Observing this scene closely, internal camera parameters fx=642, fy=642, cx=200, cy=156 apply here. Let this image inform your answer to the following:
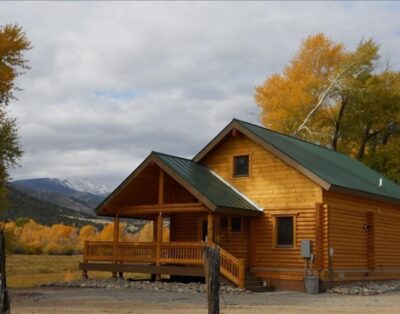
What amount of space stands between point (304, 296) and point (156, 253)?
6.50 metres

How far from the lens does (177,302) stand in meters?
18.9

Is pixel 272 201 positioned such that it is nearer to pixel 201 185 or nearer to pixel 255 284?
pixel 201 185

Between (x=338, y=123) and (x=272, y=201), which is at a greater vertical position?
(x=338, y=123)

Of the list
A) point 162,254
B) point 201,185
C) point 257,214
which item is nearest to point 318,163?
point 257,214

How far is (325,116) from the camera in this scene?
4816cm

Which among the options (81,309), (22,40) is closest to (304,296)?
(81,309)

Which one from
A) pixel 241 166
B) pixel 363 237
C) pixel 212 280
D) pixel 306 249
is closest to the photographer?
pixel 212 280

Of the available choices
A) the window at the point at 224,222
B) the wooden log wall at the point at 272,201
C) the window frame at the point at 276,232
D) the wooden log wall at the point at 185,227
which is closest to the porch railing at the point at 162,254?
the wooden log wall at the point at 272,201

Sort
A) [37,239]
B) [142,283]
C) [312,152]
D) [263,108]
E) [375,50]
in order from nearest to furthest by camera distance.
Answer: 1. [142,283]
2. [312,152]
3. [375,50]
4. [263,108]
5. [37,239]

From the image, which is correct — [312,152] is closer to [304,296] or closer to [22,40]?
[304,296]

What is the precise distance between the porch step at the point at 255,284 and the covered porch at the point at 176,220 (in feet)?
2.38

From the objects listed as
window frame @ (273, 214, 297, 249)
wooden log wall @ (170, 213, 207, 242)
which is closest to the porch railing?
window frame @ (273, 214, 297, 249)

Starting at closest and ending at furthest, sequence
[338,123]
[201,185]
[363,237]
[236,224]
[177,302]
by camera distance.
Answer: [177,302], [201,185], [363,237], [236,224], [338,123]

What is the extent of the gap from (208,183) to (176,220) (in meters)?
3.81
